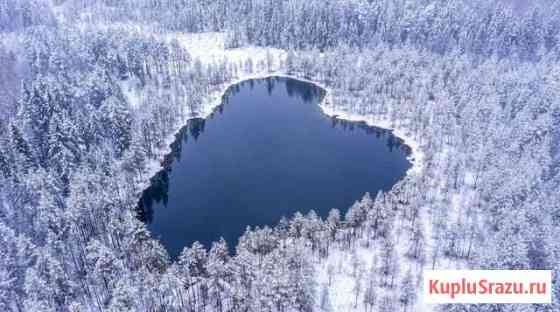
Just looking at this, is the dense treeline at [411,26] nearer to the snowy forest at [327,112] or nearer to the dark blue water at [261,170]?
the snowy forest at [327,112]

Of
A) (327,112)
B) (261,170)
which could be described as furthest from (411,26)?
(261,170)

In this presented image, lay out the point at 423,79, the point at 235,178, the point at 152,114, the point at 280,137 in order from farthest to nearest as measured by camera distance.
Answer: the point at 423,79
the point at 280,137
the point at 152,114
the point at 235,178

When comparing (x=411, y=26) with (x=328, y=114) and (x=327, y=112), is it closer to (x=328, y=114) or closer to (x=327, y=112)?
(x=327, y=112)

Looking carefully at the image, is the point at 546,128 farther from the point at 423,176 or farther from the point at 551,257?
the point at 551,257

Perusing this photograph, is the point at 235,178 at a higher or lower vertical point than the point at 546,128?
lower

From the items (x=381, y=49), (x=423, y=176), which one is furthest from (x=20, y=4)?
(x=423, y=176)

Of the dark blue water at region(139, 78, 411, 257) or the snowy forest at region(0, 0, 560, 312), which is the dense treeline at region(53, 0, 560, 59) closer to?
the snowy forest at region(0, 0, 560, 312)
